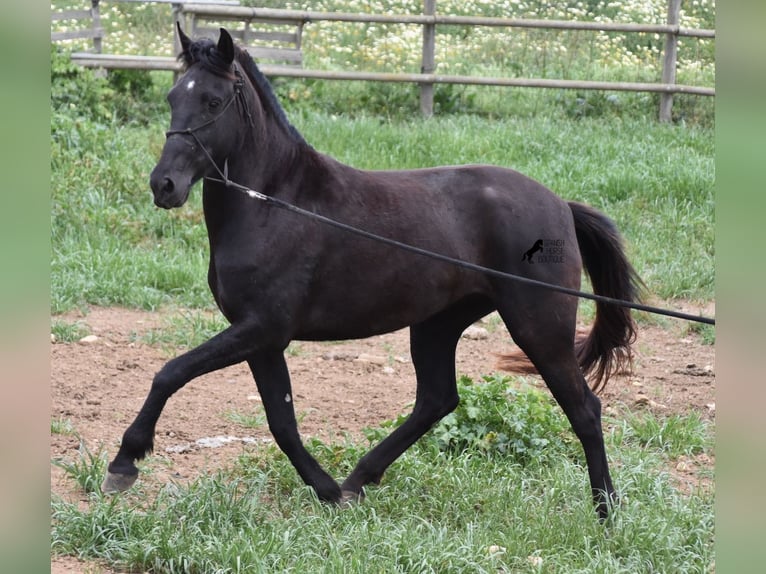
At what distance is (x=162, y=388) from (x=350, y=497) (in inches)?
43.3

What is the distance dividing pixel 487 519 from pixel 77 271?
185 inches

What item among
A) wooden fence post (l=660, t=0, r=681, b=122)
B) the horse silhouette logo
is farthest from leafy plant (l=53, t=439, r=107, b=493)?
wooden fence post (l=660, t=0, r=681, b=122)

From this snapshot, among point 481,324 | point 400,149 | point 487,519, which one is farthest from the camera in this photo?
point 400,149

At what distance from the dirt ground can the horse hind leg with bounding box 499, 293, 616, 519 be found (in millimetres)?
857

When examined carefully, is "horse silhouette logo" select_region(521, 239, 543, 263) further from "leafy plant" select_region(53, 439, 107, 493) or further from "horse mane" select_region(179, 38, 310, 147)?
"leafy plant" select_region(53, 439, 107, 493)

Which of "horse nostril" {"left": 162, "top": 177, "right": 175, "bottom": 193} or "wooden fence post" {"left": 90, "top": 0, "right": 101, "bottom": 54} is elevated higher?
"wooden fence post" {"left": 90, "top": 0, "right": 101, "bottom": 54}

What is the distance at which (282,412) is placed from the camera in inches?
172

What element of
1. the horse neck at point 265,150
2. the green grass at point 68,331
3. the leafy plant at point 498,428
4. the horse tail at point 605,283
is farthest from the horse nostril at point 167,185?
the green grass at point 68,331

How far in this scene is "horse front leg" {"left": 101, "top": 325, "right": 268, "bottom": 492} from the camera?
13.0 ft

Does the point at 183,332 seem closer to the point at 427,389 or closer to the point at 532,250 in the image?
the point at 427,389

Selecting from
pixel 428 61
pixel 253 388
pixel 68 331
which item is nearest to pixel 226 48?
pixel 253 388
